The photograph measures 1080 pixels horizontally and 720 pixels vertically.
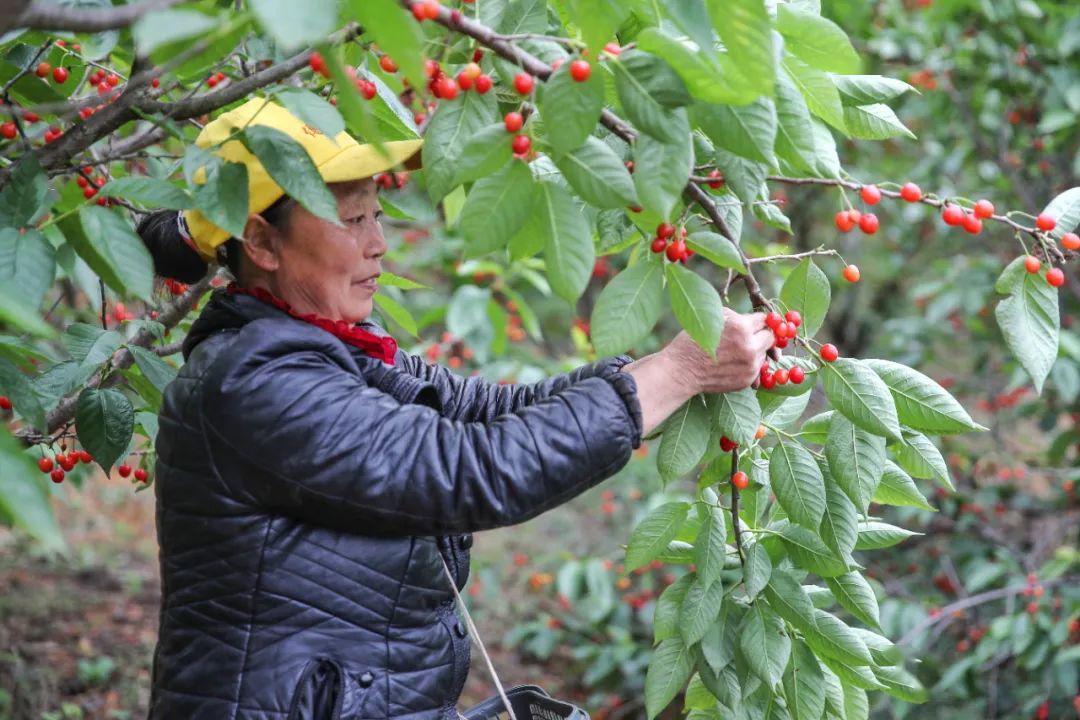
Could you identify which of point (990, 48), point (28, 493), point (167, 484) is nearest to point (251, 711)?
point (167, 484)

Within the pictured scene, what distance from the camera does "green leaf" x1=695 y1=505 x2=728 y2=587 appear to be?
2121 mm

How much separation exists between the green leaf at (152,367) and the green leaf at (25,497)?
3.67 ft

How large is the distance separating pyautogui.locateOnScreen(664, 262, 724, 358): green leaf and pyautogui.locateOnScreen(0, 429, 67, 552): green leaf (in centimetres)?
100

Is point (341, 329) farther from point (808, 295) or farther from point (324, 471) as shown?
point (808, 295)

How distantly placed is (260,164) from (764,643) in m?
1.29

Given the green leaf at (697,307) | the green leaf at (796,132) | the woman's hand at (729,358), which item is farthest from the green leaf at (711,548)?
the green leaf at (796,132)

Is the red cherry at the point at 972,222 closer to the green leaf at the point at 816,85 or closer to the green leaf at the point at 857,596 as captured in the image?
the green leaf at the point at 816,85

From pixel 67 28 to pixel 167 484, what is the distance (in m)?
0.89

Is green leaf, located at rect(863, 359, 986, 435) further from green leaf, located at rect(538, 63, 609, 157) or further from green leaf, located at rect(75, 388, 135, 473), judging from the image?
green leaf, located at rect(75, 388, 135, 473)

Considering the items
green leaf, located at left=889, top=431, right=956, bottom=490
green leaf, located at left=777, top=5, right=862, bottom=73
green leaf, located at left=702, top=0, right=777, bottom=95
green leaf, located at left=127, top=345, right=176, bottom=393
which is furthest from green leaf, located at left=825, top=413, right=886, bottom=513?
green leaf, located at left=127, top=345, right=176, bottom=393

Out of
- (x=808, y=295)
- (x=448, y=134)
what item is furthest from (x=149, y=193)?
(x=808, y=295)

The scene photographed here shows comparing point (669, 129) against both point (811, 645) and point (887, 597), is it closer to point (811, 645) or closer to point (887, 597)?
point (811, 645)

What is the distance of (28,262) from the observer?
1765 millimetres

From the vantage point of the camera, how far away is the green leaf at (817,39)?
1.77 metres
